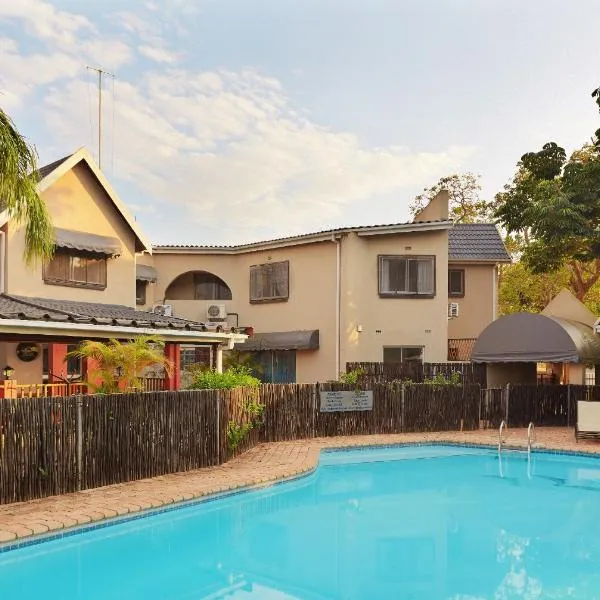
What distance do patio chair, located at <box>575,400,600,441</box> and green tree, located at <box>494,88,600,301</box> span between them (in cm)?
839

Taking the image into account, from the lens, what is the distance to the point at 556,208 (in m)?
25.8

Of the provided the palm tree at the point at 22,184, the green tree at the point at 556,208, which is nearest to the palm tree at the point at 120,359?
the palm tree at the point at 22,184

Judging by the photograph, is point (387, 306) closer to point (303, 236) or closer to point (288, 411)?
point (303, 236)

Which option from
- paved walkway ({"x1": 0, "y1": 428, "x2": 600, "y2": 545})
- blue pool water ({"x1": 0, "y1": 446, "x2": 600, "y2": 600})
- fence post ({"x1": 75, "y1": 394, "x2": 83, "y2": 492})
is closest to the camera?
blue pool water ({"x1": 0, "y1": 446, "x2": 600, "y2": 600})

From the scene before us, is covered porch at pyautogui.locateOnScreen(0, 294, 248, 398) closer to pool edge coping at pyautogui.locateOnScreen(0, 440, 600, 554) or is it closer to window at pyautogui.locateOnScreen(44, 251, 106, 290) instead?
window at pyautogui.locateOnScreen(44, 251, 106, 290)

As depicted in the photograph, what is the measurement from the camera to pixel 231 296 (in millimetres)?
30766

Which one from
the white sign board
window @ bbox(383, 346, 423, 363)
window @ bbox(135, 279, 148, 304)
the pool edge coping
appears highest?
window @ bbox(135, 279, 148, 304)

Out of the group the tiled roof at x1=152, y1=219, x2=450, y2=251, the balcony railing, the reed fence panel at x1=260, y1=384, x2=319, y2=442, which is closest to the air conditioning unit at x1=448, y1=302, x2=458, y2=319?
the balcony railing

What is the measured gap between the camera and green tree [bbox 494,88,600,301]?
85.2 feet

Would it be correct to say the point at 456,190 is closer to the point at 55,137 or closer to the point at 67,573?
the point at 55,137

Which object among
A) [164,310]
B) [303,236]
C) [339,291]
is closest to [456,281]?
[339,291]

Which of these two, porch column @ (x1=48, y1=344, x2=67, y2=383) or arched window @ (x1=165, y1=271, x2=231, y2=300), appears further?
arched window @ (x1=165, y1=271, x2=231, y2=300)

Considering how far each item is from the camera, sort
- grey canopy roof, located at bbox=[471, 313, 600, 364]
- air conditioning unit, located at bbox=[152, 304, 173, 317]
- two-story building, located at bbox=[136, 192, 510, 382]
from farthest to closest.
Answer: two-story building, located at bbox=[136, 192, 510, 382] < air conditioning unit, located at bbox=[152, 304, 173, 317] < grey canopy roof, located at bbox=[471, 313, 600, 364]

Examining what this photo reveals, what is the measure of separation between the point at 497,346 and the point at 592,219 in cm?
660
